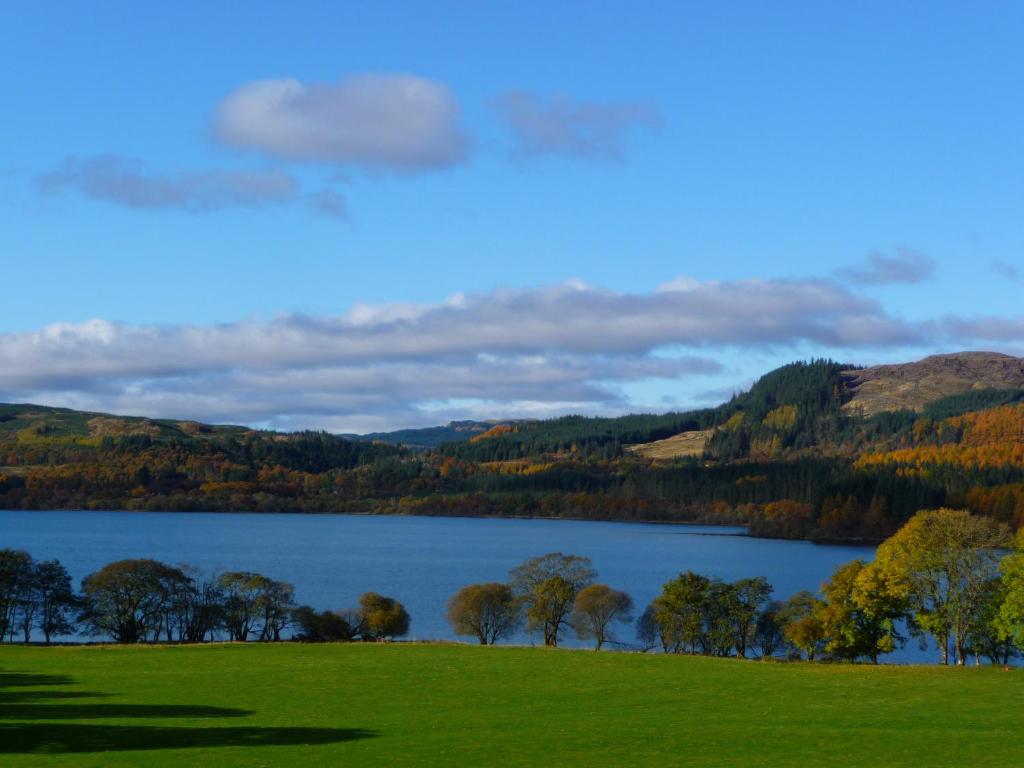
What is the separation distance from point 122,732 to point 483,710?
12.4m

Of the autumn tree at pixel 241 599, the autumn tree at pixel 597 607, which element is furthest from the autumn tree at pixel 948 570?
the autumn tree at pixel 241 599

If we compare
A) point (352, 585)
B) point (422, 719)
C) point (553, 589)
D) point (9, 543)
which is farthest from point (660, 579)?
point (9, 543)

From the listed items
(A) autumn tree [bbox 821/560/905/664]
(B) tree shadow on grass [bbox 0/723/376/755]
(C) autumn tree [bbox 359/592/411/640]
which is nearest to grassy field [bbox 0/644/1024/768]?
(B) tree shadow on grass [bbox 0/723/376/755]

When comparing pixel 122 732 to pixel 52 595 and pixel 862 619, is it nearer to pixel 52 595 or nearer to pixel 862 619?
pixel 52 595

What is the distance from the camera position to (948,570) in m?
66.4

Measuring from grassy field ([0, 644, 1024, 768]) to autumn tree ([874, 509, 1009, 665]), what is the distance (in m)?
10.8

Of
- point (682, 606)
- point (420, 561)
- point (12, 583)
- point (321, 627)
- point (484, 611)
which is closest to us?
point (682, 606)

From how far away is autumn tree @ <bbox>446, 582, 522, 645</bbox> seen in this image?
76.1m

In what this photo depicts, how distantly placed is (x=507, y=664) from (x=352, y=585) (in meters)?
64.3

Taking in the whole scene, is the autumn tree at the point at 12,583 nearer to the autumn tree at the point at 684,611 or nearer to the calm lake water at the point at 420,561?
the calm lake water at the point at 420,561

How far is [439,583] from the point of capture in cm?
11844

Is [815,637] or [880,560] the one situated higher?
[880,560]

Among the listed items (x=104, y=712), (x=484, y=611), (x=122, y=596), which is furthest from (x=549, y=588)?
(x=104, y=712)

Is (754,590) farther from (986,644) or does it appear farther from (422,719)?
(422,719)
